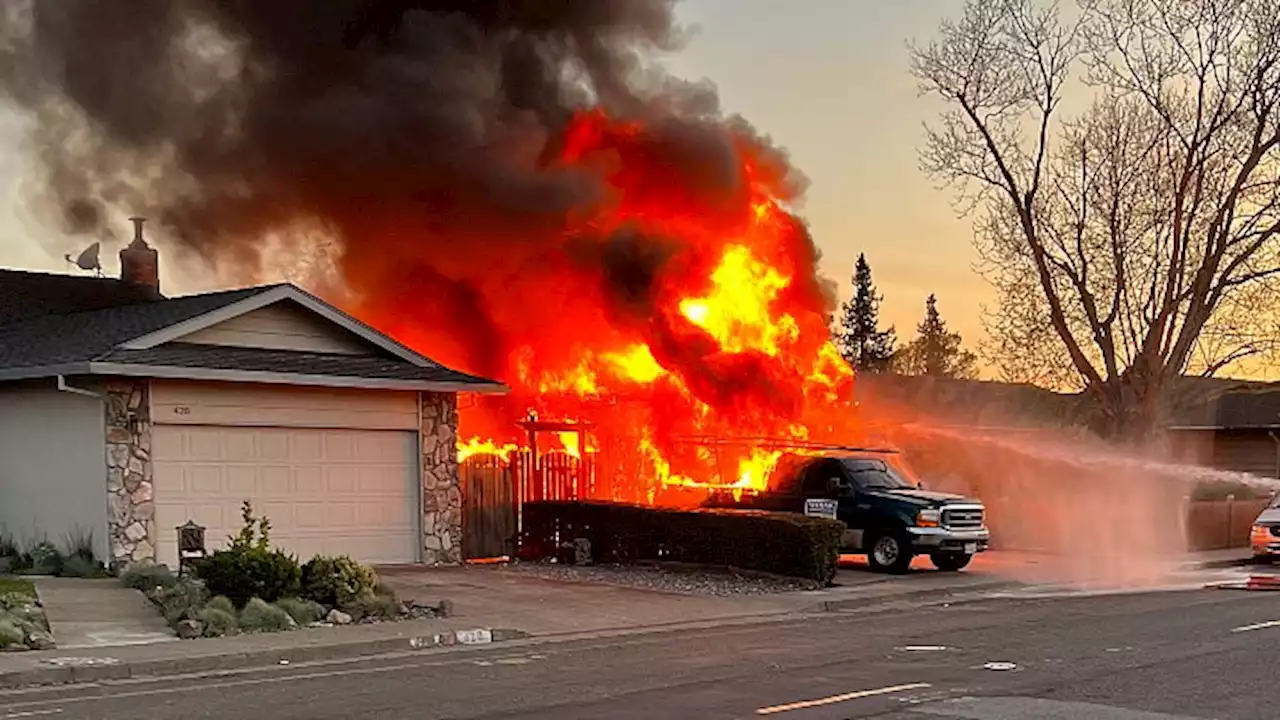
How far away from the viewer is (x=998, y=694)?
10.2 m

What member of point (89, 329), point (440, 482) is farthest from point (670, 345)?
point (89, 329)

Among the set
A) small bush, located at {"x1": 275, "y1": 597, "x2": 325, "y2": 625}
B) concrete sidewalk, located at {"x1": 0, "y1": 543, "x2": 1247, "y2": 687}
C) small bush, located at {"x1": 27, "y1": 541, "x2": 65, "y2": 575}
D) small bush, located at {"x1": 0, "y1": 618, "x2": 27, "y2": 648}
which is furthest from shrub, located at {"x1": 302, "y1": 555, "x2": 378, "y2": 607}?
small bush, located at {"x1": 27, "y1": 541, "x2": 65, "y2": 575}

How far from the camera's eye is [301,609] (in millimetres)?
15016

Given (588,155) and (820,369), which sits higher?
(588,155)

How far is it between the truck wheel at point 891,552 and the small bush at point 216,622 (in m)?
10.2

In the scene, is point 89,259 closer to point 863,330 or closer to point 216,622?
point 216,622

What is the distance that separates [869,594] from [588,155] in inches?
415

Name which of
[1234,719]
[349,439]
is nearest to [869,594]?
[349,439]

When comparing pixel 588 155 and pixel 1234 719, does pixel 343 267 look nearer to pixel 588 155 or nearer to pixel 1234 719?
pixel 588 155

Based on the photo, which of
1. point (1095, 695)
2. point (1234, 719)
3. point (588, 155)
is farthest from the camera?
point (588, 155)

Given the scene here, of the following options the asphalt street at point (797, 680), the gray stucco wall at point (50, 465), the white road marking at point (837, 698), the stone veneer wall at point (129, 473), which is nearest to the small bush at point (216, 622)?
the asphalt street at point (797, 680)

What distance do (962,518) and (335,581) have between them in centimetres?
973

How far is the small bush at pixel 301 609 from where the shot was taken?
48.9ft

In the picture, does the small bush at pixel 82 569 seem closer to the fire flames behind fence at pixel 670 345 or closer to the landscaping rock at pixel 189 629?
the landscaping rock at pixel 189 629
